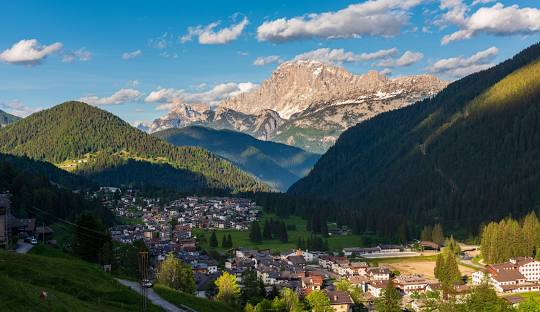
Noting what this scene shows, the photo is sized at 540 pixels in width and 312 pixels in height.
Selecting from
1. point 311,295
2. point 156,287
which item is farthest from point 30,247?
point 311,295

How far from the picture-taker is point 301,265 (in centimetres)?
16500

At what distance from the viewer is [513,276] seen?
146500mm

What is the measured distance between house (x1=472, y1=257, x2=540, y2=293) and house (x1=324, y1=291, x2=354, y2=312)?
40.6 metres

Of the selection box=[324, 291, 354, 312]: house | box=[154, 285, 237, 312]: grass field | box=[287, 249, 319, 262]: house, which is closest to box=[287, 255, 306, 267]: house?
box=[287, 249, 319, 262]: house

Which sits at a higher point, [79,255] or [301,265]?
[79,255]

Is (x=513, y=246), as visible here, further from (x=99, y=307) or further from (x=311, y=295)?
(x=99, y=307)

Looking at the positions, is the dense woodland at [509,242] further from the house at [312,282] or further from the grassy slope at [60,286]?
the grassy slope at [60,286]

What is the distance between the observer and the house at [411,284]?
5589 inches

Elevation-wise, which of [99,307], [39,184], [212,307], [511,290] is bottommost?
[511,290]

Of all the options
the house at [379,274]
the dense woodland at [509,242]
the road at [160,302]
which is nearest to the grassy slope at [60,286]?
the road at [160,302]

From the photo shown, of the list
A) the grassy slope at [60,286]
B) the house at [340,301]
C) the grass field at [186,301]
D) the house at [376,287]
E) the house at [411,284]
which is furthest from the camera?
the house at [411,284]

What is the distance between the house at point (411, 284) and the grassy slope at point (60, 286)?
318 ft

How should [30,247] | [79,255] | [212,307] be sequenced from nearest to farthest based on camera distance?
[212,307], [30,247], [79,255]

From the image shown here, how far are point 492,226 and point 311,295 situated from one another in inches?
3758
